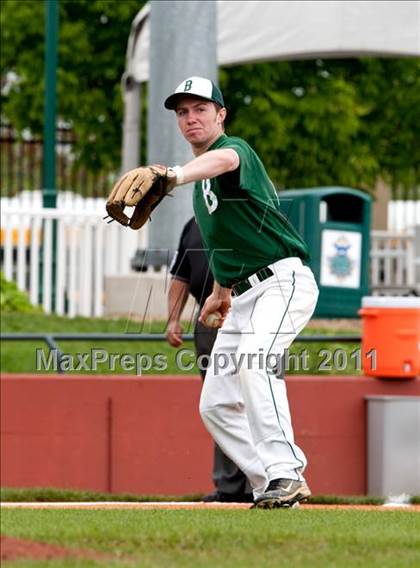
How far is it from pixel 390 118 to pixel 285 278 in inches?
685

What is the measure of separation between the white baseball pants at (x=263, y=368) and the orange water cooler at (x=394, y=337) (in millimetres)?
3018

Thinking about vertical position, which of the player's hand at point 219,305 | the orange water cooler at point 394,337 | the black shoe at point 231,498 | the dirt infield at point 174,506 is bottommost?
the black shoe at point 231,498

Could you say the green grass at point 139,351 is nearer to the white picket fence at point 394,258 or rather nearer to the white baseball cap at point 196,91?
the white baseball cap at point 196,91

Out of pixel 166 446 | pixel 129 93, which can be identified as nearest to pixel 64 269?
pixel 129 93

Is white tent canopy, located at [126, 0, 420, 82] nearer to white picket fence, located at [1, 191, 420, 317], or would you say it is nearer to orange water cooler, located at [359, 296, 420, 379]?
white picket fence, located at [1, 191, 420, 317]

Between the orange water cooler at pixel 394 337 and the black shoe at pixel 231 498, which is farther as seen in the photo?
the orange water cooler at pixel 394 337

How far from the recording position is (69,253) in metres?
17.1

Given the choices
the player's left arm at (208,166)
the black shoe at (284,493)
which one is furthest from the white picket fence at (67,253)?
the player's left arm at (208,166)

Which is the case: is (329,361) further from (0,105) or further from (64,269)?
(0,105)

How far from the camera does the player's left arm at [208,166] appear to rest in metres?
7.27

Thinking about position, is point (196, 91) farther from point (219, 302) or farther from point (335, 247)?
point (335, 247)

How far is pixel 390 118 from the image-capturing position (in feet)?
82.7

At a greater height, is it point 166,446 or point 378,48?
point 378,48

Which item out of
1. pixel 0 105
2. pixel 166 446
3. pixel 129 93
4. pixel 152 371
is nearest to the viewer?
pixel 166 446
